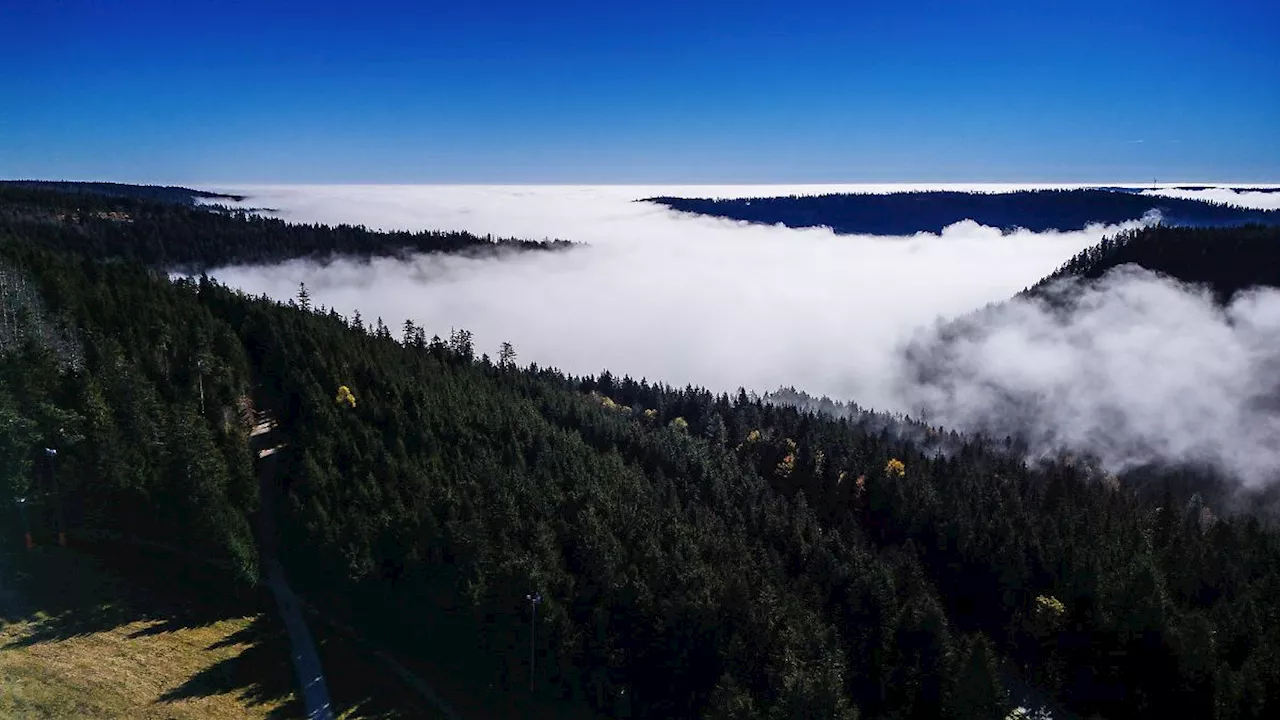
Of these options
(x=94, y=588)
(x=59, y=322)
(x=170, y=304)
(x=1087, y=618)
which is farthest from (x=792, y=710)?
(x=170, y=304)

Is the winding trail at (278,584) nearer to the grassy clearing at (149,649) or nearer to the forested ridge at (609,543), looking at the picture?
the grassy clearing at (149,649)

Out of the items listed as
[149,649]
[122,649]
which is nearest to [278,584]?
[149,649]

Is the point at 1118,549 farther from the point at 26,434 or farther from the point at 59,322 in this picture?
the point at 59,322

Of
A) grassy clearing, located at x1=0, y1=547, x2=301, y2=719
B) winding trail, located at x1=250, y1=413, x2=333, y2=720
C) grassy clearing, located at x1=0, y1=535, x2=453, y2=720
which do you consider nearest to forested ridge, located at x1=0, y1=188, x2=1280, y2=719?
winding trail, located at x1=250, y1=413, x2=333, y2=720

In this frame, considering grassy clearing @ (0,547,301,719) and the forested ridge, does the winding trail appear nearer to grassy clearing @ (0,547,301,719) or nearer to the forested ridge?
grassy clearing @ (0,547,301,719)

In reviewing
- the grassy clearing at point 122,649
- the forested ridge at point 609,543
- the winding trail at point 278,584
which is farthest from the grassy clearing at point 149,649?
the forested ridge at point 609,543
